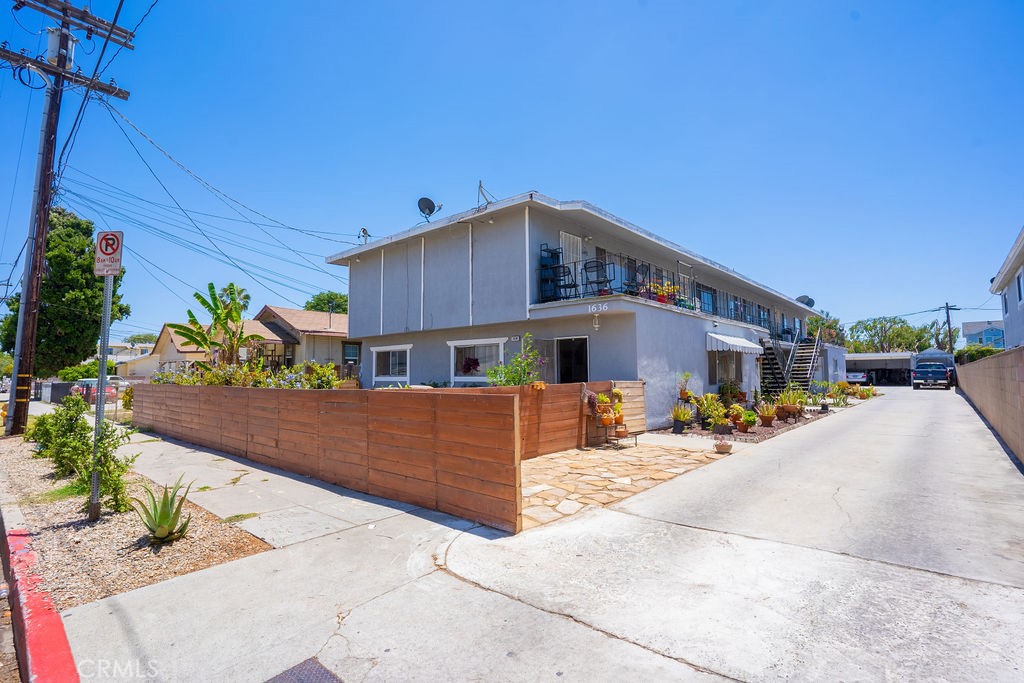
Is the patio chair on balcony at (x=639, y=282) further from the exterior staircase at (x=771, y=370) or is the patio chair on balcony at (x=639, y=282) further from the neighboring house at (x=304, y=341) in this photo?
the neighboring house at (x=304, y=341)

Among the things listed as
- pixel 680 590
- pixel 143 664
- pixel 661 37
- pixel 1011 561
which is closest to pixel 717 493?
pixel 1011 561

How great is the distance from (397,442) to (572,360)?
10.1 meters

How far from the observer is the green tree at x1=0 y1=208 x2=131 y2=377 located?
890 inches

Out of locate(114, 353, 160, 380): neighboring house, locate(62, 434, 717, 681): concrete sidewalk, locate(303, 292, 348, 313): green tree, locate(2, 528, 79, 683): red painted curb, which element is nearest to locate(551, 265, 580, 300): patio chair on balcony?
locate(62, 434, 717, 681): concrete sidewalk

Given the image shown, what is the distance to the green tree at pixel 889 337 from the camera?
66.4m

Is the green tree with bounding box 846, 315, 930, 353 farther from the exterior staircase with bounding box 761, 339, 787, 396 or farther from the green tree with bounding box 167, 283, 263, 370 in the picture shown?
the green tree with bounding box 167, 283, 263, 370

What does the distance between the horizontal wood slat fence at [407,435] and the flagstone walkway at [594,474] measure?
569mm

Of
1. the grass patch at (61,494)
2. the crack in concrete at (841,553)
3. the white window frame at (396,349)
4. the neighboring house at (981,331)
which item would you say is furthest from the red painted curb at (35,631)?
the neighboring house at (981,331)

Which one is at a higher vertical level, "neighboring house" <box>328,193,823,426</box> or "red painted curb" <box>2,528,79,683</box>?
"neighboring house" <box>328,193,823,426</box>

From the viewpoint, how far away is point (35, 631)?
10.6ft

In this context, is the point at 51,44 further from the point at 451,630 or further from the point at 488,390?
the point at 451,630

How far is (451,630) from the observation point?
128 inches

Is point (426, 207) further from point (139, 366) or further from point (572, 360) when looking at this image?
point (139, 366)

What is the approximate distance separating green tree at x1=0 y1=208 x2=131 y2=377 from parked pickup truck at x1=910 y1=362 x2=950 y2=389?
196ft
